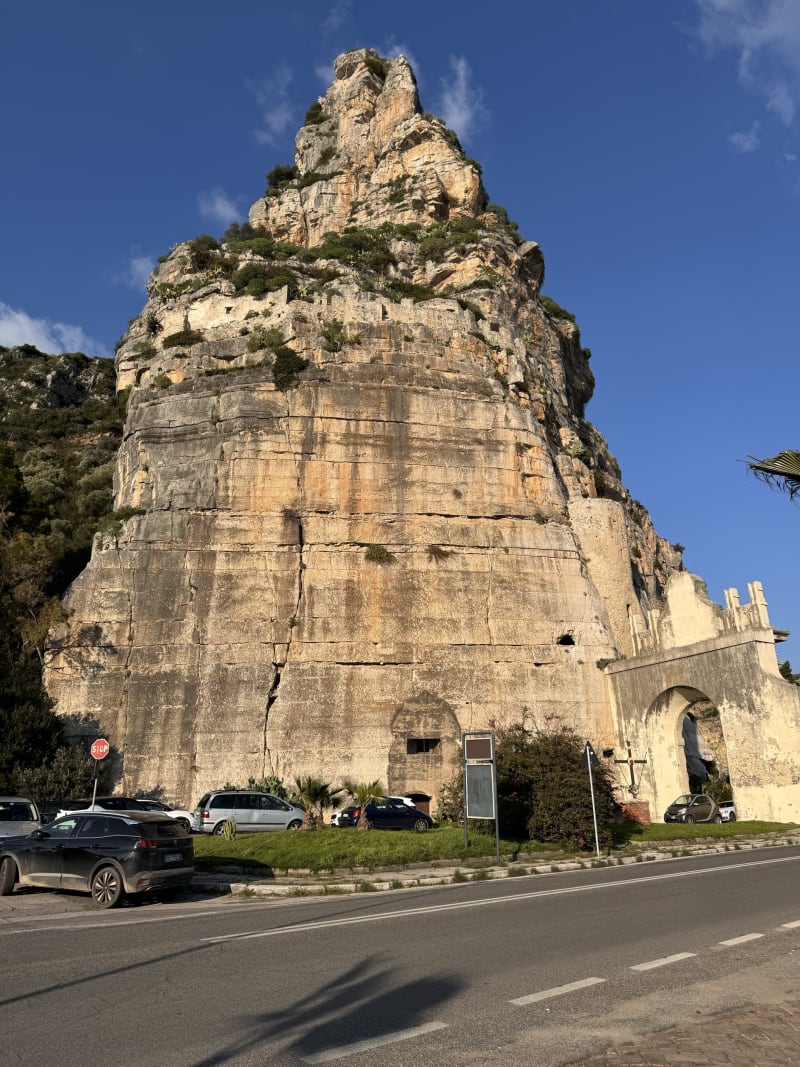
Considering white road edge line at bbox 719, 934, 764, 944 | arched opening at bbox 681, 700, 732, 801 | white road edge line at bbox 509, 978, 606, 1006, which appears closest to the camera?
white road edge line at bbox 509, 978, 606, 1006

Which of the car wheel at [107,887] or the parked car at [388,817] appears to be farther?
the parked car at [388,817]

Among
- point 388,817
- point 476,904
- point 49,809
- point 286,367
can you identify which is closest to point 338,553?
point 286,367

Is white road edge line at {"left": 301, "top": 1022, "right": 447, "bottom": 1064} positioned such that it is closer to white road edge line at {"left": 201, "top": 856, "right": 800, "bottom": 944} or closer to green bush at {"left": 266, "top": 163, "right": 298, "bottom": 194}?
white road edge line at {"left": 201, "top": 856, "right": 800, "bottom": 944}

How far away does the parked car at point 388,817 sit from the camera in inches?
897

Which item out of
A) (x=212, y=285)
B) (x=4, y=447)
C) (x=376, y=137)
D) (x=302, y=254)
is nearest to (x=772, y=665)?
(x=212, y=285)

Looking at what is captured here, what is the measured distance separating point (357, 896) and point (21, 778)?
14.1m

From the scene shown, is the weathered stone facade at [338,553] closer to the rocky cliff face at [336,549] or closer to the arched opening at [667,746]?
the rocky cliff face at [336,549]

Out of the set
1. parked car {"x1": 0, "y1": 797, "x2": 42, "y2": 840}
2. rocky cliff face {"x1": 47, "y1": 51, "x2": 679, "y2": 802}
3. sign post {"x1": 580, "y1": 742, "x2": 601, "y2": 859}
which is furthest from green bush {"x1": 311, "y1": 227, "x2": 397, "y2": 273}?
parked car {"x1": 0, "y1": 797, "x2": 42, "y2": 840}

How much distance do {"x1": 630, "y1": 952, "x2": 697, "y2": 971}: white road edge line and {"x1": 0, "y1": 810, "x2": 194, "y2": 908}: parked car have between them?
26.9 ft

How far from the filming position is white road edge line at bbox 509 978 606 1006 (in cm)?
616

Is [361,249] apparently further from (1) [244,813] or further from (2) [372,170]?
(1) [244,813]

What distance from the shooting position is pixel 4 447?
43.5 metres

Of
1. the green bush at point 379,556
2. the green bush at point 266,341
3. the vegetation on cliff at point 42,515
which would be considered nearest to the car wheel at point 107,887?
the vegetation on cliff at point 42,515

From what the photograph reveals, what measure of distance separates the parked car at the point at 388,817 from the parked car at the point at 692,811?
34.3 feet
